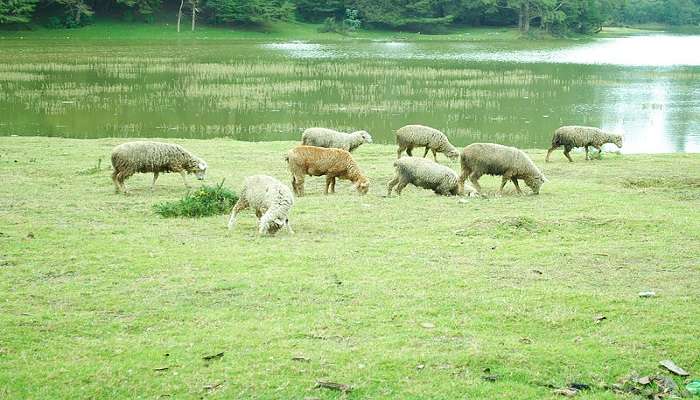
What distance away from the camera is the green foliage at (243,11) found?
8350 cm

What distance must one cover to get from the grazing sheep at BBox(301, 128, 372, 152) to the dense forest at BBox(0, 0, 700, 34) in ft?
186

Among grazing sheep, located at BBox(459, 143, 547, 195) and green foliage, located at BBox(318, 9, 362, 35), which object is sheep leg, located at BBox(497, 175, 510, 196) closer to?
grazing sheep, located at BBox(459, 143, 547, 195)

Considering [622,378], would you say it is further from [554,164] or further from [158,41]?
[158,41]

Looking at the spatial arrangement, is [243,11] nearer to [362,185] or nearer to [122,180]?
[122,180]

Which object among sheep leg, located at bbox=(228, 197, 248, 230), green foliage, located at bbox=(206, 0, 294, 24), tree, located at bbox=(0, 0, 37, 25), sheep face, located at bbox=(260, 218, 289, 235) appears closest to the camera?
sheep face, located at bbox=(260, 218, 289, 235)

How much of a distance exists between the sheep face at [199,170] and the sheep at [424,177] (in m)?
4.05

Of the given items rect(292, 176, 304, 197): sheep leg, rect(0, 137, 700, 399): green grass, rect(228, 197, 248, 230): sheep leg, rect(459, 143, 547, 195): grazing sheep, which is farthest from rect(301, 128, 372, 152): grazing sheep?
rect(228, 197, 248, 230): sheep leg

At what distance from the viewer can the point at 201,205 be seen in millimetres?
14688

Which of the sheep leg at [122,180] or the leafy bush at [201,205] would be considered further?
the sheep leg at [122,180]

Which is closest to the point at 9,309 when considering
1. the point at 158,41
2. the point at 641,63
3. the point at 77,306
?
the point at 77,306

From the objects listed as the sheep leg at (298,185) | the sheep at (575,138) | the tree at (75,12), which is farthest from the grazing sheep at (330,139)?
the tree at (75,12)

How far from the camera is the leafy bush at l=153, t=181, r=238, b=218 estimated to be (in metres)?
14.6

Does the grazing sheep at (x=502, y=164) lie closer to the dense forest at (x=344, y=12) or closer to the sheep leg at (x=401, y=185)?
the sheep leg at (x=401, y=185)

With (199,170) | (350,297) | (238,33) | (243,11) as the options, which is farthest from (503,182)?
(243,11)
